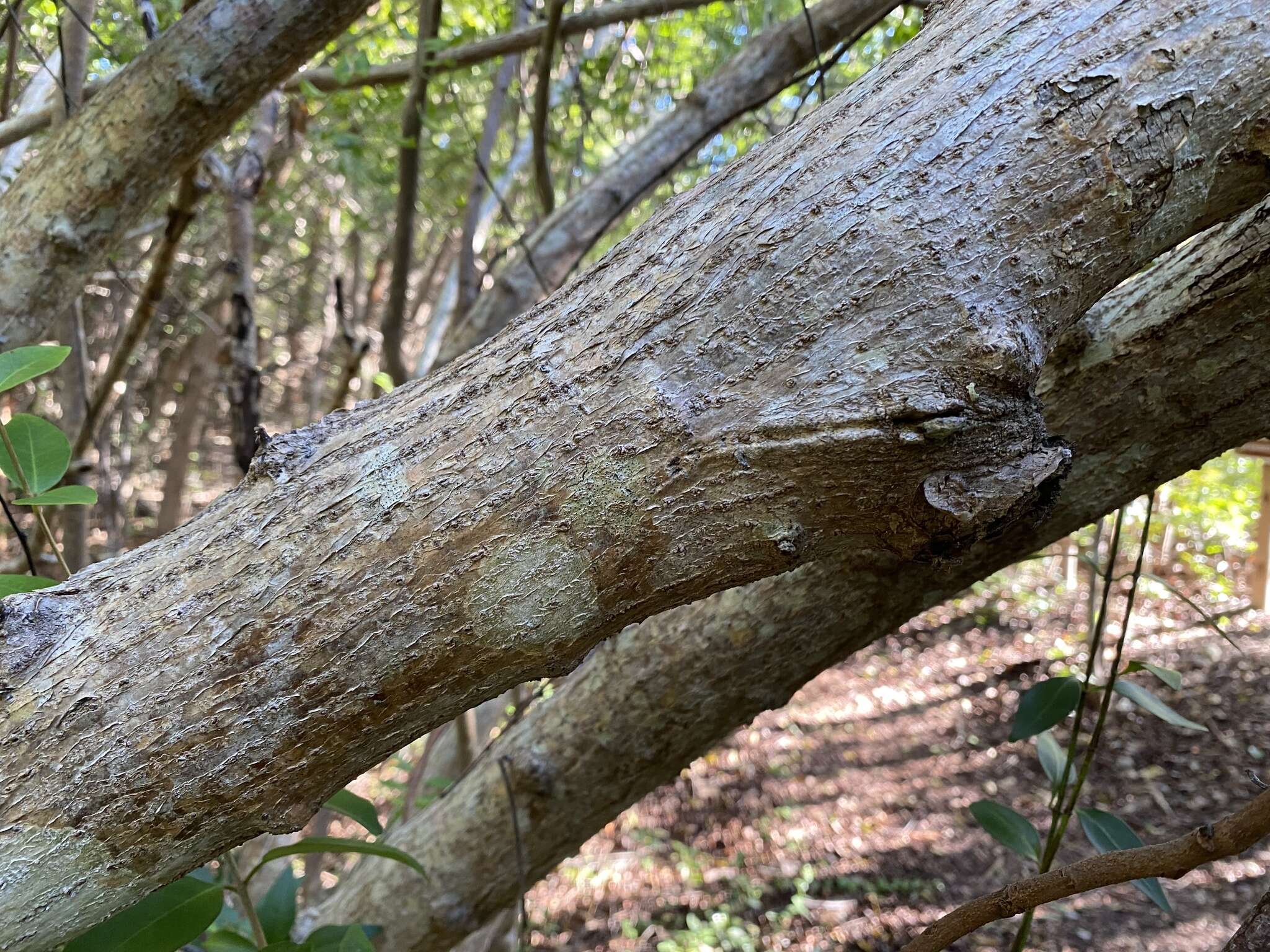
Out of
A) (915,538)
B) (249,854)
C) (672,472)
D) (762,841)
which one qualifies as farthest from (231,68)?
(762,841)

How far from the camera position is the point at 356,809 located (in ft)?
3.38

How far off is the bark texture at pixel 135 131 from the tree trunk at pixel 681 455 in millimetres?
860

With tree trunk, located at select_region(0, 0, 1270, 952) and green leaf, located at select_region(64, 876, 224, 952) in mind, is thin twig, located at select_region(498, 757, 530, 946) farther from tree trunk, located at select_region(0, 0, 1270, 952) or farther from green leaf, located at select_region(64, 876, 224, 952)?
tree trunk, located at select_region(0, 0, 1270, 952)

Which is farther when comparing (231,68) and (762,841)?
(762,841)

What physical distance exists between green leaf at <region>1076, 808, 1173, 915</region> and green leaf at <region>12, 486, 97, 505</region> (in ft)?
3.97

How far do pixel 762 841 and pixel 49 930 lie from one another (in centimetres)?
339

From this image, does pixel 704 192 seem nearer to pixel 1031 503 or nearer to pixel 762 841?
pixel 1031 503

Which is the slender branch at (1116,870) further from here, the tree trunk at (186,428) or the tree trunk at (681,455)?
the tree trunk at (186,428)

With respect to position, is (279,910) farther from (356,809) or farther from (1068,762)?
(1068,762)

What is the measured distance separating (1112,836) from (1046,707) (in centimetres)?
17

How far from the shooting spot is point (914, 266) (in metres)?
0.57

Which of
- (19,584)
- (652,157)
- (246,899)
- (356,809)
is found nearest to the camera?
(19,584)

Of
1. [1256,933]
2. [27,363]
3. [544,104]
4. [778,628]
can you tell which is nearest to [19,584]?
[27,363]

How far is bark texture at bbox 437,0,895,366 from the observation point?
75.9 inches
